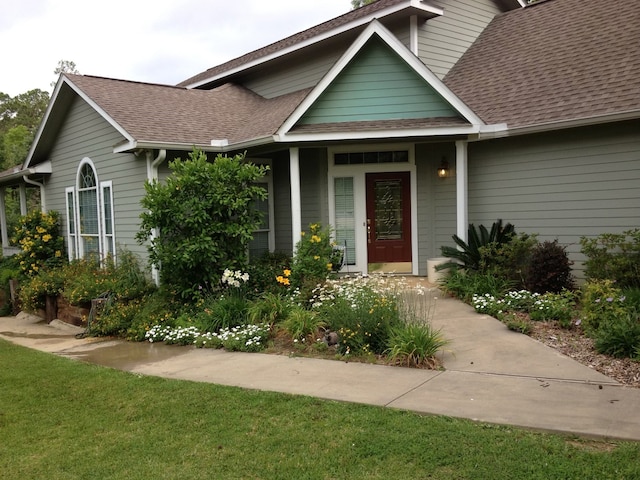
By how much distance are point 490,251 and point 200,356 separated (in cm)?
508

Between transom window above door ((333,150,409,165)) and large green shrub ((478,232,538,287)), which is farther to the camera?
transom window above door ((333,150,409,165))

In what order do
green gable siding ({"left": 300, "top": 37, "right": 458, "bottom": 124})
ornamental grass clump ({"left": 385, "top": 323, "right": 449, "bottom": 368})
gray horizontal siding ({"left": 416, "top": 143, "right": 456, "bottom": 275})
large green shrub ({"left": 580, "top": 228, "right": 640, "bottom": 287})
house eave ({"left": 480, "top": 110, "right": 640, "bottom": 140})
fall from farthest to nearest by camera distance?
1. gray horizontal siding ({"left": 416, "top": 143, "right": 456, "bottom": 275})
2. green gable siding ({"left": 300, "top": 37, "right": 458, "bottom": 124})
3. house eave ({"left": 480, "top": 110, "right": 640, "bottom": 140})
4. large green shrub ({"left": 580, "top": 228, "right": 640, "bottom": 287})
5. ornamental grass clump ({"left": 385, "top": 323, "right": 449, "bottom": 368})

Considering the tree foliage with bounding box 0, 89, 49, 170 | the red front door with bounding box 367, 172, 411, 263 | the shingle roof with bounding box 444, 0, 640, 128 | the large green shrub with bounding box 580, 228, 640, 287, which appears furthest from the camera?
the tree foliage with bounding box 0, 89, 49, 170

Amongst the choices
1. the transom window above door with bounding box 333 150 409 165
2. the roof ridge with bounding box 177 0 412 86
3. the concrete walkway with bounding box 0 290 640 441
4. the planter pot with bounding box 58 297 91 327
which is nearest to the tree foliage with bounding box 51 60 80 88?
the roof ridge with bounding box 177 0 412 86

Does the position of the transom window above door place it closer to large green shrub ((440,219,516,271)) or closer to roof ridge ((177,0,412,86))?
large green shrub ((440,219,516,271))

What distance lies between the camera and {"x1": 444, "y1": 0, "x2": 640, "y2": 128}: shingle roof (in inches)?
352

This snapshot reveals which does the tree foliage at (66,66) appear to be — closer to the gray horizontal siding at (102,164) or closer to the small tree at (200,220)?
the gray horizontal siding at (102,164)

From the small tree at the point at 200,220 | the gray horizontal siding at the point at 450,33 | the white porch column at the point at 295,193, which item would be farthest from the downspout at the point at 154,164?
the gray horizontal siding at the point at 450,33

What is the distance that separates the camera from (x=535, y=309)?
7.71 m

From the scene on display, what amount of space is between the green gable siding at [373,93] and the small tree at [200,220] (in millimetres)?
1818

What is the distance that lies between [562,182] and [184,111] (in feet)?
25.6

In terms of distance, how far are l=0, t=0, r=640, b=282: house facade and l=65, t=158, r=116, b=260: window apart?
0.18 feet

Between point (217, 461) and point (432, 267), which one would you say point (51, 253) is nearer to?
point (432, 267)

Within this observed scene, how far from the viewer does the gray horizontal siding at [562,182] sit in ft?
27.9
